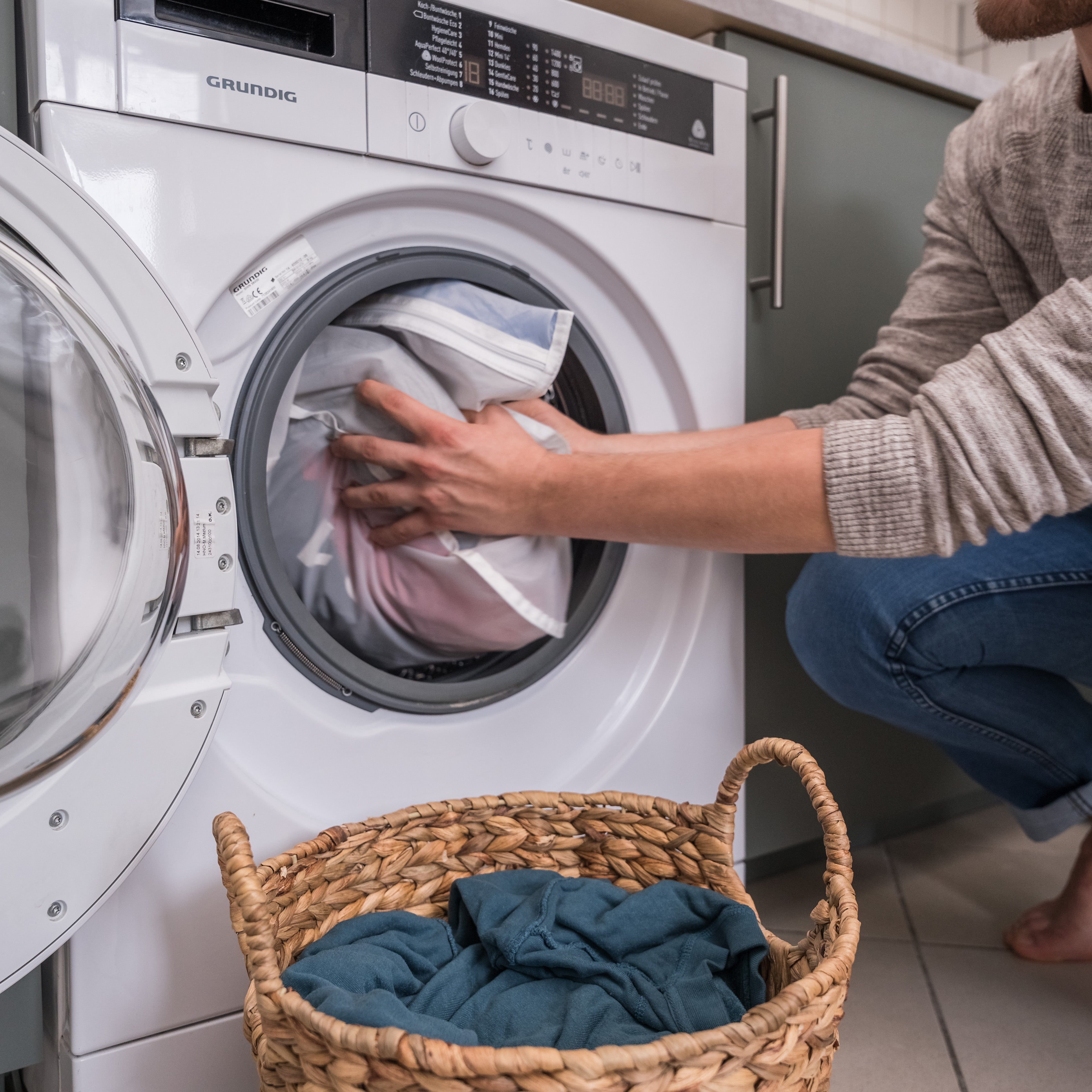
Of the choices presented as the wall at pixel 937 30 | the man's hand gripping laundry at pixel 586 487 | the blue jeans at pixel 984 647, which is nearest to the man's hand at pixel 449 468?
the man's hand gripping laundry at pixel 586 487

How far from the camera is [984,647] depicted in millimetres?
881

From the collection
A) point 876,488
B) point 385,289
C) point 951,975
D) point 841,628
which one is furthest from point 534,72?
point 951,975

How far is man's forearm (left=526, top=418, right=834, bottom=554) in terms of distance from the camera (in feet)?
2.40

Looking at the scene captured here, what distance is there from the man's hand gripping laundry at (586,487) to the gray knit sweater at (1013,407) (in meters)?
0.04

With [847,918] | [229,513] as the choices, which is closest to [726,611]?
[847,918]

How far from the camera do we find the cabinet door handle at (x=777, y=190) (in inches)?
37.8

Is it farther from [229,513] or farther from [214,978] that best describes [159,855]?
[229,513]

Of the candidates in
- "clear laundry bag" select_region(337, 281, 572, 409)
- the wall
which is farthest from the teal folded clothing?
the wall

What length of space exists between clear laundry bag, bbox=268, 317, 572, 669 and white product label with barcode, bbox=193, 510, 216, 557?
0.15 m

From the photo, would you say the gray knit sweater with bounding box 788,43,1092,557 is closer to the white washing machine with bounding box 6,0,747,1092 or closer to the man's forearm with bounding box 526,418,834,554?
the man's forearm with bounding box 526,418,834,554

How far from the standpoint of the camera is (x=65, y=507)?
0.59 m

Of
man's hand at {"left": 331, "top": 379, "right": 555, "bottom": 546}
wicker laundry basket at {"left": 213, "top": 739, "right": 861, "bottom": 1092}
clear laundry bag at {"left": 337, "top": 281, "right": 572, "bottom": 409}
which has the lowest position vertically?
wicker laundry basket at {"left": 213, "top": 739, "right": 861, "bottom": 1092}

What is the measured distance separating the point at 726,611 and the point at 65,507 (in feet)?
2.05

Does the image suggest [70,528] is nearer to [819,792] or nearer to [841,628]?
[819,792]
